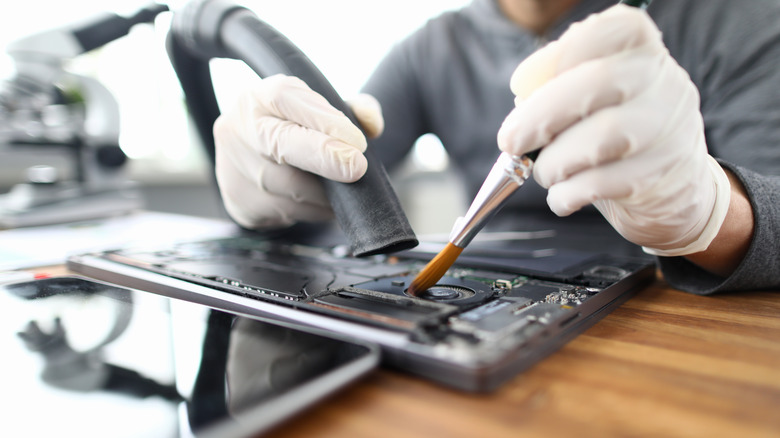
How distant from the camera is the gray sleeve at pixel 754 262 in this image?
1.40 ft

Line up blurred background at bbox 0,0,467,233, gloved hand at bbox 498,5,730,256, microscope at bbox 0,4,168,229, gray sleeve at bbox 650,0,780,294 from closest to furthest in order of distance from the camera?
gloved hand at bbox 498,5,730,256, gray sleeve at bbox 650,0,780,294, microscope at bbox 0,4,168,229, blurred background at bbox 0,0,467,233

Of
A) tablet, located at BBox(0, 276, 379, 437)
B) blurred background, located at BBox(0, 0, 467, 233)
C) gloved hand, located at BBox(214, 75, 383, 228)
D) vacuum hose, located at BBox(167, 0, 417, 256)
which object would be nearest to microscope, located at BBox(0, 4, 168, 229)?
vacuum hose, located at BBox(167, 0, 417, 256)

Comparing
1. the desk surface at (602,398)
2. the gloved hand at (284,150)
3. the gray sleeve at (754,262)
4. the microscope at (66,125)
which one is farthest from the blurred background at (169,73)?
the desk surface at (602,398)

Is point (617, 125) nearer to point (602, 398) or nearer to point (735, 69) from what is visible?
point (602, 398)

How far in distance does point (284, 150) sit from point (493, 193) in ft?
0.90

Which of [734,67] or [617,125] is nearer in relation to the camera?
[617,125]

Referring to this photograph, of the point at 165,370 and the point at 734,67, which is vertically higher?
the point at 734,67

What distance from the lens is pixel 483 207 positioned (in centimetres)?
36

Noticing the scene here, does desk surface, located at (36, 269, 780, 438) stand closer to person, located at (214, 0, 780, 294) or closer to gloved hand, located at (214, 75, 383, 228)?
person, located at (214, 0, 780, 294)

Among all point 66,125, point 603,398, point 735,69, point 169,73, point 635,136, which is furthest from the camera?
point 169,73

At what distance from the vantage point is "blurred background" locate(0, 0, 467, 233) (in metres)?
1.80

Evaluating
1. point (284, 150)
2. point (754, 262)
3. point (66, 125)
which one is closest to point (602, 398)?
point (754, 262)

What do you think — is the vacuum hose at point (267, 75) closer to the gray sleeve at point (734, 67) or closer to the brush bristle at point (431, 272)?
the brush bristle at point (431, 272)

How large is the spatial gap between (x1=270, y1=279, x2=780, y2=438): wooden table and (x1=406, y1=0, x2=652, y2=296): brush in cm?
11
